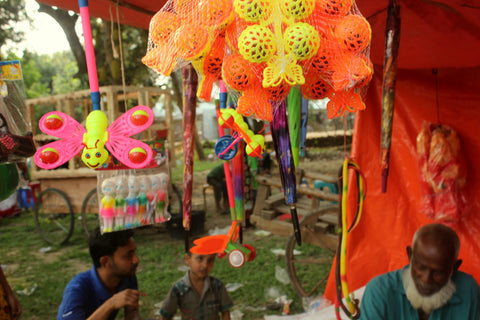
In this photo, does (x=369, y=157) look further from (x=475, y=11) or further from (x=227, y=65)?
(x=227, y=65)

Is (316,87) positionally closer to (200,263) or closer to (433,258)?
(433,258)

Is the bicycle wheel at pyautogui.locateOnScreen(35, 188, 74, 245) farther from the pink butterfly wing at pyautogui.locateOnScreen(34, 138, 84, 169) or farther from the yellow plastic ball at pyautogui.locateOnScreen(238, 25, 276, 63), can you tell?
the yellow plastic ball at pyautogui.locateOnScreen(238, 25, 276, 63)

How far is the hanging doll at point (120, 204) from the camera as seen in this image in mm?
1558

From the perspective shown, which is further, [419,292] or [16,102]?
[419,292]

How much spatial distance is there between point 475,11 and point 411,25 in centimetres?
27

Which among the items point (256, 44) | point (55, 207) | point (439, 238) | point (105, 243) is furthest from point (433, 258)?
point (55, 207)

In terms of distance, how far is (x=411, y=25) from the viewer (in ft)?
5.41

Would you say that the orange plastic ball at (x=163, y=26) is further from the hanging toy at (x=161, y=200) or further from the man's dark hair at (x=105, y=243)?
the man's dark hair at (x=105, y=243)

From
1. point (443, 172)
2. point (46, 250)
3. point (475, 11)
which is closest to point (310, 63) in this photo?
point (475, 11)

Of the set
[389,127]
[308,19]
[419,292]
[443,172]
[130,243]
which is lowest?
[419,292]

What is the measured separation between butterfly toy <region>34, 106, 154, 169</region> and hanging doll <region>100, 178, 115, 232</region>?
2.46 feet

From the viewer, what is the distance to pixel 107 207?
1533 millimetres

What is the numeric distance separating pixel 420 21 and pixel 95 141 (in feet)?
4.79

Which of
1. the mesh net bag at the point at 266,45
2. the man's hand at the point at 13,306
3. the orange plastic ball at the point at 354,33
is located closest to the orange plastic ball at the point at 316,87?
the mesh net bag at the point at 266,45
